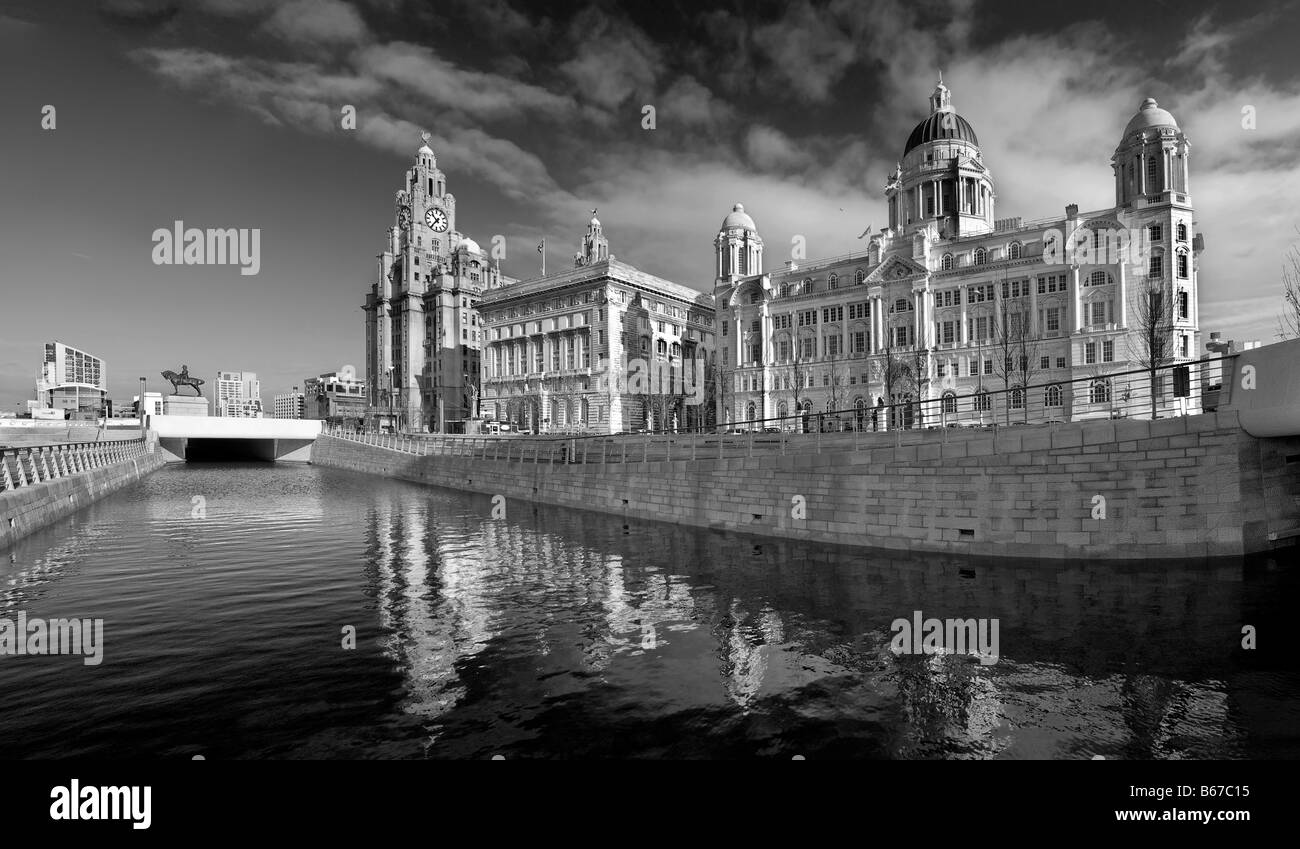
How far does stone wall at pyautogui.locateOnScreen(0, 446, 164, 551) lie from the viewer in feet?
67.4

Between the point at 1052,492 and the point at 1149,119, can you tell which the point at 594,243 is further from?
the point at 1052,492

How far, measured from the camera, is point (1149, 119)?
196 feet

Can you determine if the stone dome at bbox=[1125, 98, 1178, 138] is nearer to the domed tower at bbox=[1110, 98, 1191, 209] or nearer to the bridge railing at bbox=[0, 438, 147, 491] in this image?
the domed tower at bbox=[1110, 98, 1191, 209]

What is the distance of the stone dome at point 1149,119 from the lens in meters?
59.3

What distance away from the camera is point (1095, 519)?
1708cm

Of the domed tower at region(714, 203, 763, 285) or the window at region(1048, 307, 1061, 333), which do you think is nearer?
the window at region(1048, 307, 1061, 333)

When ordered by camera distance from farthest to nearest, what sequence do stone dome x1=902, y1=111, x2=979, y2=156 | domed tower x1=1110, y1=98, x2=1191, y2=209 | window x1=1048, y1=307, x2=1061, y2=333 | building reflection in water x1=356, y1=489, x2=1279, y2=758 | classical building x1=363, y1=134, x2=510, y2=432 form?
1. classical building x1=363, y1=134, x2=510, y2=432
2. stone dome x1=902, y1=111, x2=979, y2=156
3. window x1=1048, y1=307, x2=1061, y2=333
4. domed tower x1=1110, y1=98, x2=1191, y2=209
5. building reflection in water x1=356, y1=489, x2=1279, y2=758

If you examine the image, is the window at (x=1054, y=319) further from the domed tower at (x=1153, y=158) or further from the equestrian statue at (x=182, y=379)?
the equestrian statue at (x=182, y=379)

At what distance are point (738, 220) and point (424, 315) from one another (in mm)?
80802

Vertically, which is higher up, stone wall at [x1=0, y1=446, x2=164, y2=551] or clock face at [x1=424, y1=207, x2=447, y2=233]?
clock face at [x1=424, y1=207, x2=447, y2=233]

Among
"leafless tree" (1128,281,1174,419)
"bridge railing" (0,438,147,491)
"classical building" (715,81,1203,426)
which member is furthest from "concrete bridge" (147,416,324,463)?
"leafless tree" (1128,281,1174,419)

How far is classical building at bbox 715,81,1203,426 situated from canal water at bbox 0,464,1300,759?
34.1 m
